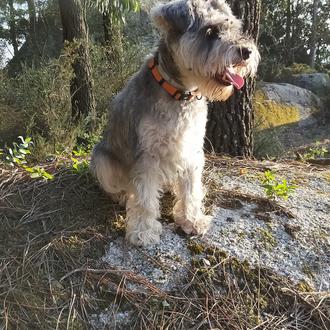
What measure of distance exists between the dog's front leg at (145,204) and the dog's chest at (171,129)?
0.43 ft

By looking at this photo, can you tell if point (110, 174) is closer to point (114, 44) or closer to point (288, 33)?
point (114, 44)

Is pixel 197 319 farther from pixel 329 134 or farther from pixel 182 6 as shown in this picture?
pixel 329 134

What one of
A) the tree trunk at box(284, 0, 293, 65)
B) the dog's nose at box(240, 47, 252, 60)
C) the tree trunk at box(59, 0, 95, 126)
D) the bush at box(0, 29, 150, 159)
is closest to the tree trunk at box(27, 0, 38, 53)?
the bush at box(0, 29, 150, 159)

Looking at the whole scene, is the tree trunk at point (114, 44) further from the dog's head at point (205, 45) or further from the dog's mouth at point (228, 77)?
the dog's mouth at point (228, 77)

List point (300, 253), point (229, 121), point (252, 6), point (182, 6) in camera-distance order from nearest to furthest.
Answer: point (182, 6), point (300, 253), point (252, 6), point (229, 121)

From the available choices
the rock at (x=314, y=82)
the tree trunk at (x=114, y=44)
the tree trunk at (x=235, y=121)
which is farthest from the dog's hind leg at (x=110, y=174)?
the rock at (x=314, y=82)

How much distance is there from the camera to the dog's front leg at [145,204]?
11.4 feet

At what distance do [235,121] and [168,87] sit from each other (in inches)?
84.3

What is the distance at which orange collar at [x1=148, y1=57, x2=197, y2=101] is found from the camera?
11.1ft

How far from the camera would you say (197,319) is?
9.78 feet

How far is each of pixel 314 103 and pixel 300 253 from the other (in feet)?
37.3

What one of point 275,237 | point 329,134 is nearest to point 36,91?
point 275,237

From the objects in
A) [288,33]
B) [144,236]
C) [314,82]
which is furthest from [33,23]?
[144,236]

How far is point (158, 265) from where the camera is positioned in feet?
10.8
